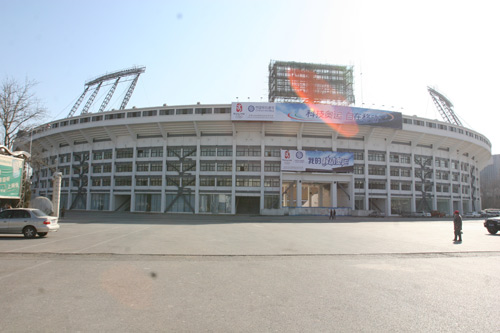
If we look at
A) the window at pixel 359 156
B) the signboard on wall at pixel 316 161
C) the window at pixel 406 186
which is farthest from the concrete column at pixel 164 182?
the window at pixel 406 186

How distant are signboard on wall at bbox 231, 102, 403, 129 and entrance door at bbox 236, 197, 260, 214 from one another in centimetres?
1313

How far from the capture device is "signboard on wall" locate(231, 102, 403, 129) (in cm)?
4672

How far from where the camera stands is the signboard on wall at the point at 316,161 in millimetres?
48219

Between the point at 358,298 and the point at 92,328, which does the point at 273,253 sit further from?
the point at 92,328

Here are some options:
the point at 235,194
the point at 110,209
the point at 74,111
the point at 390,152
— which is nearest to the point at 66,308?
the point at 235,194

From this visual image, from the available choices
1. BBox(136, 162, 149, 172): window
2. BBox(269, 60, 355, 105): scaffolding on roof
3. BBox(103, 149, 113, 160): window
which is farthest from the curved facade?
BBox(269, 60, 355, 105): scaffolding on roof

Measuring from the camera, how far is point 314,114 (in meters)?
47.6

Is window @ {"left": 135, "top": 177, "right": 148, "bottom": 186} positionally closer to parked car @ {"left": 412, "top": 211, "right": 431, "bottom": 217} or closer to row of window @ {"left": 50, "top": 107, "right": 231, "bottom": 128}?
row of window @ {"left": 50, "top": 107, "right": 231, "bottom": 128}

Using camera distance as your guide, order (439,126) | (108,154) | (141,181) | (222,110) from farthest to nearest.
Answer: (439,126) → (108,154) → (141,181) → (222,110)

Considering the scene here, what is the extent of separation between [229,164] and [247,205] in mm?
7539

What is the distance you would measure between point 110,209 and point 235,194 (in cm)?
2165

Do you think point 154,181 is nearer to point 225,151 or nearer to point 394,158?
point 225,151

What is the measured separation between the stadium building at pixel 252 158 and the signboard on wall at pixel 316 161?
6.3 inches

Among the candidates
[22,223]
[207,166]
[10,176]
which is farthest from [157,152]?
[22,223]
